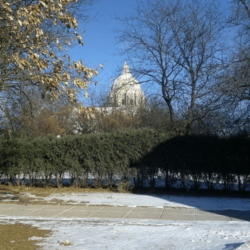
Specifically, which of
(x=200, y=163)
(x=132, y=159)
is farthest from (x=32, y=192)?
(x=200, y=163)

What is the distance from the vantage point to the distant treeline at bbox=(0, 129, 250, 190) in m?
14.0

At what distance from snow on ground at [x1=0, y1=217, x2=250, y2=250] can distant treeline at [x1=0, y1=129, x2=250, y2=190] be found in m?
5.39

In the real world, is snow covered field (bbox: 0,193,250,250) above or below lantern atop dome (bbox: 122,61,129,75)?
below

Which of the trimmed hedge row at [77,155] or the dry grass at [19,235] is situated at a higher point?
the trimmed hedge row at [77,155]

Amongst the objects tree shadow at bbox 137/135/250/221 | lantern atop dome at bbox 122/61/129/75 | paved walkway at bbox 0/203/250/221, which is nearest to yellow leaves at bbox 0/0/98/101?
paved walkway at bbox 0/203/250/221

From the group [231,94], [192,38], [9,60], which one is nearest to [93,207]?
[9,60]

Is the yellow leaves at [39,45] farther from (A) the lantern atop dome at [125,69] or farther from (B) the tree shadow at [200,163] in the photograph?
(A) the lantern atop dome at [125,69]

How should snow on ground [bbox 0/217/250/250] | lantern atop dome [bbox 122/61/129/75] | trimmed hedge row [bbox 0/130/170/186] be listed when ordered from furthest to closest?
lantern atop dome [bbox 122/61/129/75] → trimmed hedge row [bbox 0/130/170/186] → snow on ground [bbox 0/217/250/250]

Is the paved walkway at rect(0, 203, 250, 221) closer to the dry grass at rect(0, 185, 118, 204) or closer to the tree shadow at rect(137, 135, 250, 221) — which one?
the dry grass at rect(0, 185, 118, 204)

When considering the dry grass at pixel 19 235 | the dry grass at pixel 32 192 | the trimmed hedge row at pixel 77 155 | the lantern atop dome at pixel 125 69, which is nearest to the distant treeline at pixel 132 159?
the trimmed hedge row at pixel 77 155

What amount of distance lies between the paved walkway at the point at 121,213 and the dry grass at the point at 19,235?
1.64 meters

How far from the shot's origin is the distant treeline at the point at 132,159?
46.1 ft

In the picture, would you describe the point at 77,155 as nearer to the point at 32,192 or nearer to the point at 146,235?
the point at 32,192

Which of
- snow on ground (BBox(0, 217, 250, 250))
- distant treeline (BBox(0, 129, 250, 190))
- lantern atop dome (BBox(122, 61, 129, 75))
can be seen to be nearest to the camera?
snow on ground (BBox(0, 217, 250, 250))
